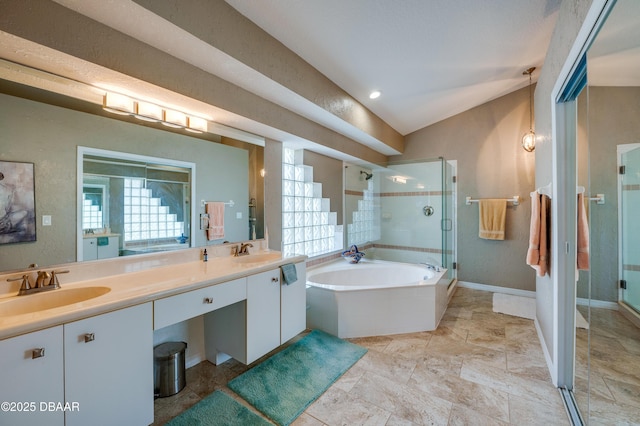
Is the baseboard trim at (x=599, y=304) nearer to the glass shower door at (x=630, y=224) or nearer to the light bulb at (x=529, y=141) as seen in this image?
the glass shower door at (x=630, y=224)

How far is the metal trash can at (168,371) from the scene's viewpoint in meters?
1.84

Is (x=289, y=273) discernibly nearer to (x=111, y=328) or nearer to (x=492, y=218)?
(x=111, y=328)

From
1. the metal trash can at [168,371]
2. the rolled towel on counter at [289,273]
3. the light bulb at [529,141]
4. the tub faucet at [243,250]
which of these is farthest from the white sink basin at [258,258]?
the light bulb at [529,141]

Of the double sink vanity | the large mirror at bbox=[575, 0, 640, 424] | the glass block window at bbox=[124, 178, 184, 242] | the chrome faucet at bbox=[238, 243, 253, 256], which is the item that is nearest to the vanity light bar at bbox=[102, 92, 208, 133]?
the glass block window at bbox=[124, 178, 184, 242]

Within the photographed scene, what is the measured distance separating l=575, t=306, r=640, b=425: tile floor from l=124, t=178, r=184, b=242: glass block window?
268 cm

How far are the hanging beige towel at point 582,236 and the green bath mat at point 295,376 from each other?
1743 millimetres

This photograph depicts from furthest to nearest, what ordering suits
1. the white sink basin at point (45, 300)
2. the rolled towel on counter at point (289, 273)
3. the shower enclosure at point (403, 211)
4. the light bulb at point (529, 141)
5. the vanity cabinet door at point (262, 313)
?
the shower enclosure at point (403, 211)
the light bulb at point (529, 141)
the rolled towel on counter at point (289, 273)
the vanity cabinet door at point (262, 313)
the white sink basin at point (45, 300)

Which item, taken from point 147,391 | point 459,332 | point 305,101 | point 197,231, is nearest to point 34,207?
point 197,231

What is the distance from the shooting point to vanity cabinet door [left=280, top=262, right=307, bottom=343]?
2.20 metres

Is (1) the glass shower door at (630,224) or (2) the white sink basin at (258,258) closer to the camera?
(1) the glass shower door at (630,224)

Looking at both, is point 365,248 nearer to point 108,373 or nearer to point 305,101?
point 305,101

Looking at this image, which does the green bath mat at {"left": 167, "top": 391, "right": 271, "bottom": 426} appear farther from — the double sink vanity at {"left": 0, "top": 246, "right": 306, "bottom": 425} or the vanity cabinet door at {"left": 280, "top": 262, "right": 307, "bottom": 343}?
the vanity cabinet door at {"left": 280, "top": 262, "right": 307, "bottom": 343}

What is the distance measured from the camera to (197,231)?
86.8 inches

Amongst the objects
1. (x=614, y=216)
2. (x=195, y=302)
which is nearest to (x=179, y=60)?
(x=195, y=302)
